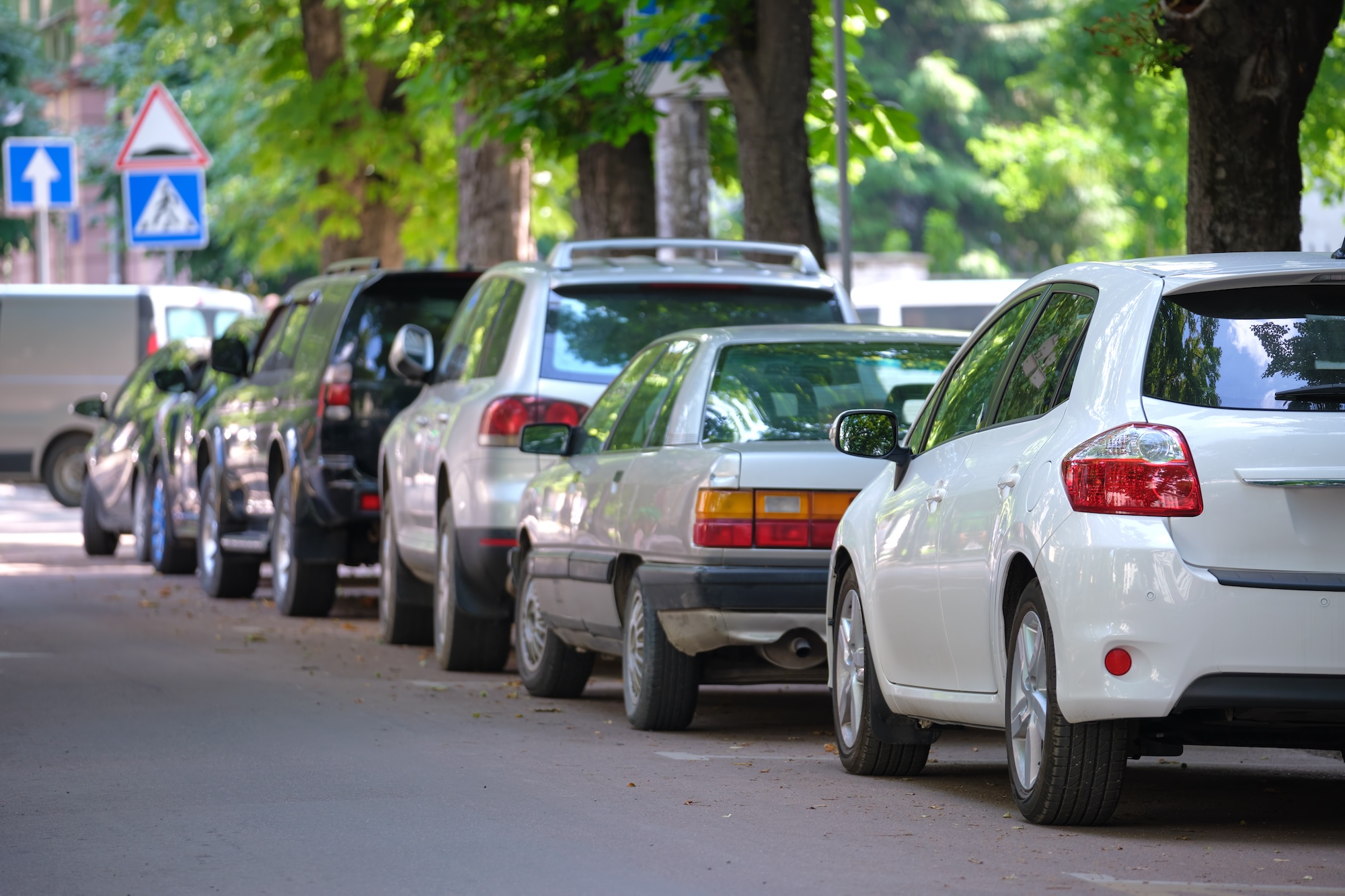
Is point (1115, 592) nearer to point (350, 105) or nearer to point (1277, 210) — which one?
point (1277, 210)

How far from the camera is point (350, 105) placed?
2620cm

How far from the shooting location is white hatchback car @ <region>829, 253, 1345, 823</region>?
6145 mm

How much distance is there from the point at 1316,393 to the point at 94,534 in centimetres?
1718

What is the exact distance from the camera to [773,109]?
1538 cm

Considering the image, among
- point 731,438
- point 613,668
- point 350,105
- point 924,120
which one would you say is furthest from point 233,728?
point 924,120

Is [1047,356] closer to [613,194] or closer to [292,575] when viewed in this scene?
[292,575]

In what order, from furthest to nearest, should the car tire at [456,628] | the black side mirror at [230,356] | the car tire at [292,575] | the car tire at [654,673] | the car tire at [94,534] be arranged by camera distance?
1. the car tire at [94,534]
2. the black side mirror at [230,356]
3. the car tire at [292,575]
4. the car tire at [456,628]
5. the car tire at [654,673]

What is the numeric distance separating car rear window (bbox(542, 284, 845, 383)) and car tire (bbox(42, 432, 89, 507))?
20208 mm

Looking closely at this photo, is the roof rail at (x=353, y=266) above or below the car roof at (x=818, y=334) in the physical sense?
above

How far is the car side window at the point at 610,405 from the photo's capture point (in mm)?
10359

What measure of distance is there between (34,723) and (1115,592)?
5.06 m

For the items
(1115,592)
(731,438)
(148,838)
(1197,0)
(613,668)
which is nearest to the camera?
(1115,592)

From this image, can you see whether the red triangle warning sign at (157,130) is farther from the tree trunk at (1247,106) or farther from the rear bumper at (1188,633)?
the rear bumper at (1188,633)

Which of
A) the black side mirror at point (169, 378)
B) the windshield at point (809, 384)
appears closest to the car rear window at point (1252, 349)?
the windshield at point (809, 384)
